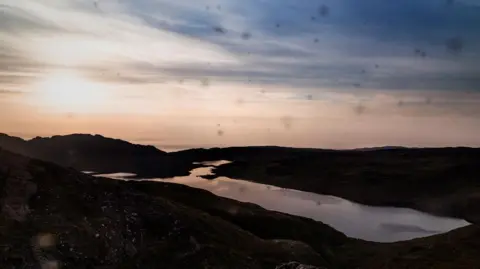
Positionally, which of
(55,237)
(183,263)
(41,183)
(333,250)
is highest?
(41,183)

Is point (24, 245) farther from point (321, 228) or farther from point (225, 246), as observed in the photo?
point (321, 228)

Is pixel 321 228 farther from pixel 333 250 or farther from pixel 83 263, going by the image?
pixel 83 263

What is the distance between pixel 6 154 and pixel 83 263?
22.7 meters

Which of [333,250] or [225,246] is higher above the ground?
[225,246]

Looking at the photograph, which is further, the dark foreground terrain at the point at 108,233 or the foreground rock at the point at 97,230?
the dark foreground terrain at the point at 108,233

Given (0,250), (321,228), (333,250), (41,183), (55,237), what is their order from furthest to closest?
(321,228) < (333,250) < (41,183) < (55,237) < (0,250)

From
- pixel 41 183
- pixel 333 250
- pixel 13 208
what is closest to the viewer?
pixel 13 208

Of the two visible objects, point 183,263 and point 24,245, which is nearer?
point 24,245

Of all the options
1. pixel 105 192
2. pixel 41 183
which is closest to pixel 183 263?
pixel 105 192

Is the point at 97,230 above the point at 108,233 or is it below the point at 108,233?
above

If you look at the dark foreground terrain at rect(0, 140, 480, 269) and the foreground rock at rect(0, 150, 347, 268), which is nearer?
the foreground rock at rect(0, 150, 347, 268)

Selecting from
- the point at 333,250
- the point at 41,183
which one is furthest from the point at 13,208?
the point at 333,250

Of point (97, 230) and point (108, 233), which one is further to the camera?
point (108, 233)

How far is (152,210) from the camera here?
2584 inches
